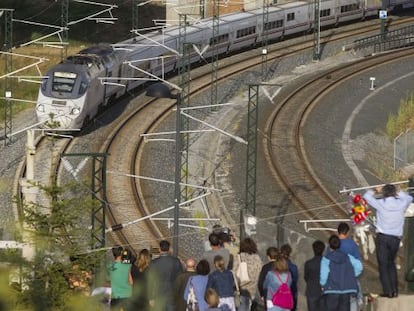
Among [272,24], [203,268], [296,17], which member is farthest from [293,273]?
[296,17]

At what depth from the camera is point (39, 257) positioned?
12367mm

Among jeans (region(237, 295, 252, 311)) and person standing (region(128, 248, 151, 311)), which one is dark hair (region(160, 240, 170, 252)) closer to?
person standing (region(128, 248, 151, 311))

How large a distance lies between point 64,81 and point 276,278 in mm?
30811

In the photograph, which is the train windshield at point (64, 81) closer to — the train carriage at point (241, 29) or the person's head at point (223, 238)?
the train carriage at point (241, 29)

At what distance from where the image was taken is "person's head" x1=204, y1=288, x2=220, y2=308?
14.4m

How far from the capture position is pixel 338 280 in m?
15.6

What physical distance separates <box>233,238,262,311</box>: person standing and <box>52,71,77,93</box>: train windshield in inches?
1148

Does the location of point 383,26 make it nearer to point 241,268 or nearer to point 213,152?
point 213,152

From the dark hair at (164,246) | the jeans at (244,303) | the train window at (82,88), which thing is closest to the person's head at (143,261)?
the dark hair at (164,246)

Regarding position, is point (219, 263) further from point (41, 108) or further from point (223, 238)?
point (41, 108)

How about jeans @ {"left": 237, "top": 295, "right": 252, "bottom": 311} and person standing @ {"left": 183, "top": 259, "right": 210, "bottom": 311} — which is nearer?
person standing @ {"left": 183, "top": 259, "right": 210, "bottom": 311}

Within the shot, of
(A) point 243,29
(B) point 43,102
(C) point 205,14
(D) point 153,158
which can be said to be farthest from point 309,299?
(C) point 205,14

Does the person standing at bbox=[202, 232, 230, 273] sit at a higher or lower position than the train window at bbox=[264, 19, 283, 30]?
lower

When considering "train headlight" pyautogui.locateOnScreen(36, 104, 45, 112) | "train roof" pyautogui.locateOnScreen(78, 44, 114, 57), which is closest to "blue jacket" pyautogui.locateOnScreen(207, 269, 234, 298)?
"train headlight" pyautogui.locateOnScreen(36, 104, 45, 112)
